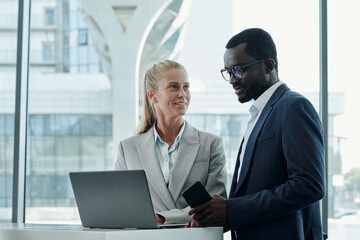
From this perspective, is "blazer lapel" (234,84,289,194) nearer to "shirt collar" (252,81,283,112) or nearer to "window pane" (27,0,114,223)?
"shirt collar" (252,81,283,112)

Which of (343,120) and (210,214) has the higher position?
(343,120)

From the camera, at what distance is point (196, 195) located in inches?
71.4

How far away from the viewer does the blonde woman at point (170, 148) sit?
250 cm

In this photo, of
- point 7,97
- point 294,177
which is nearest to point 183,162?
point 294,177

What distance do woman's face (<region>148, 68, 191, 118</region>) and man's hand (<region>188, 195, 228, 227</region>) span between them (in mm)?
885

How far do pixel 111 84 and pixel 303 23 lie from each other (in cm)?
144

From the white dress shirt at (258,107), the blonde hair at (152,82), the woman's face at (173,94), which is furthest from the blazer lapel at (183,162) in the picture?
the white dress shirt at (258,107)

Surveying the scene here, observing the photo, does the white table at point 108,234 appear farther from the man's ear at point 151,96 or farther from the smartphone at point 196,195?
the man's ear at point 151,96

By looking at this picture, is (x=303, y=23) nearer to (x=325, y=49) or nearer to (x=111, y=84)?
(x=325, y=49)

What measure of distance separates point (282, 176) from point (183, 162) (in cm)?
75

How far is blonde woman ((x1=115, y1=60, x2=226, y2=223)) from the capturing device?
8.21 feet

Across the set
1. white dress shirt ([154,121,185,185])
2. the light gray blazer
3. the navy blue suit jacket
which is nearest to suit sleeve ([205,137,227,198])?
the light gray blazer

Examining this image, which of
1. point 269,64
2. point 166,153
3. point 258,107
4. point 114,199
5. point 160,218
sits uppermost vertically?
point 269,64

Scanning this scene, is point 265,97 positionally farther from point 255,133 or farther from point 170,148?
point 170,148
